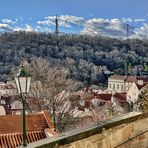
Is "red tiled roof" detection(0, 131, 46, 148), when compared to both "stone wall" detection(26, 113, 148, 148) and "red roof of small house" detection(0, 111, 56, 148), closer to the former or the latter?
"red roof of small house" detection(0, 111, 56, 148)

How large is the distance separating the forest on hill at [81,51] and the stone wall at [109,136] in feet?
307

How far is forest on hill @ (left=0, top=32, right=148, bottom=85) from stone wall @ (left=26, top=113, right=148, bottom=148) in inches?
3683

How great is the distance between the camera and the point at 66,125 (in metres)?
31.5

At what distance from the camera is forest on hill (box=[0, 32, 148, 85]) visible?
379 ft

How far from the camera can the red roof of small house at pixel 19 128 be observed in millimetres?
16344

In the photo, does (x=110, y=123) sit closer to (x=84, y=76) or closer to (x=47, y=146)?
(x=47, y=146)

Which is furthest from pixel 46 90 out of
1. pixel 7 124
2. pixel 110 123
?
pixel 110 123

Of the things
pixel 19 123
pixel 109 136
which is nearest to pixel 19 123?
pixel 19 123

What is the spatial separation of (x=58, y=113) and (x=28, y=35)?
10699cm

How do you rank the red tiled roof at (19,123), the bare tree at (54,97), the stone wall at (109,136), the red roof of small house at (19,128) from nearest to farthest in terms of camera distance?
the stone wall at (109,136)
the red roof of small house at (19,128)
the red tiled roof at (19,123)
the bare tree at (54,97)

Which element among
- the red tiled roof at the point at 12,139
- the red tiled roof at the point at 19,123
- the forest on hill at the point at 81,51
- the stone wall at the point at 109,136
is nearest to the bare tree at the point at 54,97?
the red tiled roof at the point at 19,123

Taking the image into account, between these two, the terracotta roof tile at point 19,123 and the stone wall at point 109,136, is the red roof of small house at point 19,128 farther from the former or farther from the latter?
the stone wall at point 109,136

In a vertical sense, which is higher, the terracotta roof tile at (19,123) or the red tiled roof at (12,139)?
the terracotta roof tile at (19,123)

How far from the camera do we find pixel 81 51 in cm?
13562
